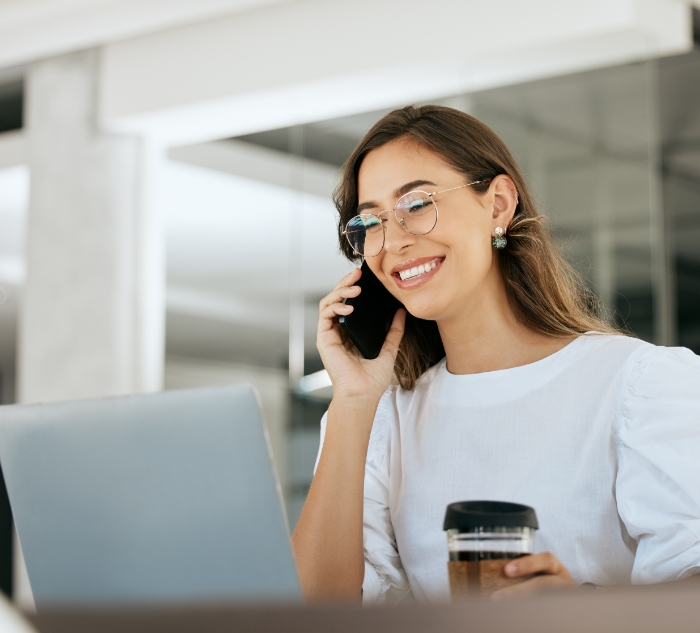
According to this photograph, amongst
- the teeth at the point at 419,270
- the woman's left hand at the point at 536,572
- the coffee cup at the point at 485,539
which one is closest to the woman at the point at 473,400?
the teeth at the point at 419,270

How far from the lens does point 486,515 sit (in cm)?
105

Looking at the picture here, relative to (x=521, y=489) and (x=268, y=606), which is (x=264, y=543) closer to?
(x=268, y=606)

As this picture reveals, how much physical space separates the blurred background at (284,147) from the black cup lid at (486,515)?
3.29 m

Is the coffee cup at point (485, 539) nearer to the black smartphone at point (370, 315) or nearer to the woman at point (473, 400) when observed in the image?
the woman at point (473, 400)

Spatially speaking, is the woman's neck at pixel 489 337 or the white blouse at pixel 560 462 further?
the woman's neck at pixel 489 337

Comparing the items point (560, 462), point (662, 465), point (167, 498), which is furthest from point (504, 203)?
point (167, 498)

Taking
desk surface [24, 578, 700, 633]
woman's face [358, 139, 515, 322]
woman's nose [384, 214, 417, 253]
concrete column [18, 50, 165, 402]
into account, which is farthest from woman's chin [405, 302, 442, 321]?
concrete column [18, 50, 165, 402]

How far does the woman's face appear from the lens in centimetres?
198

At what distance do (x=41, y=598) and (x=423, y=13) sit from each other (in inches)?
148

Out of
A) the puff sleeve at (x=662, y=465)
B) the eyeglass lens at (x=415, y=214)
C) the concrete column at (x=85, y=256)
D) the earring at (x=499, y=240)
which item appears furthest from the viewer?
the concrete column at (x=85, y=256)

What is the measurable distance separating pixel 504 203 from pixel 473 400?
445 millimetres

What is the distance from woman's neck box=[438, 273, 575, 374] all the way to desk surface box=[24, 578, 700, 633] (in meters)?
1.36

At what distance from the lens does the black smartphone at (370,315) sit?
6.89ft

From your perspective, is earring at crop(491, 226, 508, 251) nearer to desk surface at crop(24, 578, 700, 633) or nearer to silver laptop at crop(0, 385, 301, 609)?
silver laptop at crop(0, 385, 301, 609)
